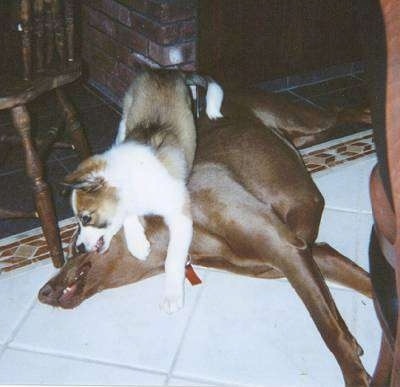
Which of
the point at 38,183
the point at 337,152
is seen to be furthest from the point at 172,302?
the point at 337,152

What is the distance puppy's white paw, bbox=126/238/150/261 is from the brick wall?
120 centimetres

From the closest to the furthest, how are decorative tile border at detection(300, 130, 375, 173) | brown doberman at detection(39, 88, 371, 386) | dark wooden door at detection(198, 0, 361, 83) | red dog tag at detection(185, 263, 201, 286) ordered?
brown doberman at detection(39, 88, 371, 386)
red dog tag at detection(185, 263, 201, 286)
decorative tile border at detection(300, 130, 375, 173)
dark wooden door at detection(198, 0, 361, 83)

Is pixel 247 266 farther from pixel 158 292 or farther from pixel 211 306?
pixel 158 292

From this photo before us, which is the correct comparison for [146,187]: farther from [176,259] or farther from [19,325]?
[19,325]

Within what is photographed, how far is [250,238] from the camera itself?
1.59 meters

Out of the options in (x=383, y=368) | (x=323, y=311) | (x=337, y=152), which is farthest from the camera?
(x=337, y=152)

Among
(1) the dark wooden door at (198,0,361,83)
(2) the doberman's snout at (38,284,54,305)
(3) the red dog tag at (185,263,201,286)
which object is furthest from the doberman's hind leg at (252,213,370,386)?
(1) the dark wooden door at (198,0,361,83)

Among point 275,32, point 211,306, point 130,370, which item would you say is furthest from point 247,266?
point 275,32

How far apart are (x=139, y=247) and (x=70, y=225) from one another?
54 centimetres

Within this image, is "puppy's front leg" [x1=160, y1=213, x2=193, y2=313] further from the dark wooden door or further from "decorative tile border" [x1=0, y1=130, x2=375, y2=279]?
the dark wooden door

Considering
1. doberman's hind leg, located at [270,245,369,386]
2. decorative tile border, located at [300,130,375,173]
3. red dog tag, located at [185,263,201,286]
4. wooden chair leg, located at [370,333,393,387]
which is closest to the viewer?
wooden chair leg, located at [370,333,393,387]

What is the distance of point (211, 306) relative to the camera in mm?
1689

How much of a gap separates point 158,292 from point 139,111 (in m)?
0.66

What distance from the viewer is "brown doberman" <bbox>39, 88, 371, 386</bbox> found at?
1.50 metres
